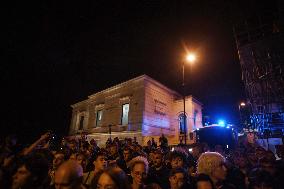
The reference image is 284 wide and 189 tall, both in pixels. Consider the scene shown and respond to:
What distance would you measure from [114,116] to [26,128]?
15022 mm

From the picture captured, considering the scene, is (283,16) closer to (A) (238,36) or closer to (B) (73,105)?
(A) (238,36)

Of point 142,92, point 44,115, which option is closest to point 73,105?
point 44,115

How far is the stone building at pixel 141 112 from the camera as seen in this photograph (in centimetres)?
2710

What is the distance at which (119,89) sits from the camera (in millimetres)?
31734

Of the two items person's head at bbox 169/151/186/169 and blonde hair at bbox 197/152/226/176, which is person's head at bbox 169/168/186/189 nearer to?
blonde hair at bbox 197/152/226/176

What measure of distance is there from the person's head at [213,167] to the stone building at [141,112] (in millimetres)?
18930

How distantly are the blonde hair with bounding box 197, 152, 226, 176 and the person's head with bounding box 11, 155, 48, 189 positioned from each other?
2.73 metres

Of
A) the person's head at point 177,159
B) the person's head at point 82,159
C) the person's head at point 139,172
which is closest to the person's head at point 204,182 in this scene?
the person's head at point 139,172

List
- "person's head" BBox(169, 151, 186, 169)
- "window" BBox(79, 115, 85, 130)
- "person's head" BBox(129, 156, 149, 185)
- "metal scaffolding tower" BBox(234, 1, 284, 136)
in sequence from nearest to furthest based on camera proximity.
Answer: "person's head" BBox(129, 156, 149, 185), "person's head" BBox(169, 151, 186, 169), "metal scaffolding tower" BBox(234, 1, 284, 136), "window" BBox(79, 115, 85, 130)

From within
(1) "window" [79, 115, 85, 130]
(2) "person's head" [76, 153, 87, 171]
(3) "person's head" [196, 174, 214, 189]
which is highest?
(1) "window" [79, 115, 85, 130]

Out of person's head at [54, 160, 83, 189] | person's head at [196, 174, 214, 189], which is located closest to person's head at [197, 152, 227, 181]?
person's head at [196, 174, 214, 189]

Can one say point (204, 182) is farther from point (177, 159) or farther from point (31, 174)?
point (31, 174)

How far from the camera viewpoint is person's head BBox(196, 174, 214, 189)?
3.90m

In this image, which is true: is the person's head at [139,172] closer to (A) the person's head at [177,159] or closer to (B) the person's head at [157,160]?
(A) the person's head at [177,159]
